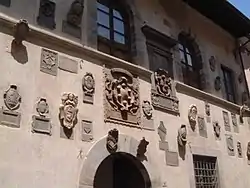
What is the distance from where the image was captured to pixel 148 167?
17.5 ft

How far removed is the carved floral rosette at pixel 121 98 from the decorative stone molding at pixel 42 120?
972mm

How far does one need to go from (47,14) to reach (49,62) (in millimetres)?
716

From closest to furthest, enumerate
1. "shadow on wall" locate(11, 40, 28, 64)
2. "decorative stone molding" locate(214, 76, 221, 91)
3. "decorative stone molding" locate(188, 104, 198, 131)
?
"shadow on wall" locate(11, 40, 28, 64)
"decorative stone molding" locate(188, 104, 198, 131)
"decorative stone molding" locate(214, 76, 221, 91)

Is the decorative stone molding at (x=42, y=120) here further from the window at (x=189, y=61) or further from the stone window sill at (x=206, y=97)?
the window at (x=189, y=61)

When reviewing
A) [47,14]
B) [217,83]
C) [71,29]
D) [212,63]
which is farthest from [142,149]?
[212,63]

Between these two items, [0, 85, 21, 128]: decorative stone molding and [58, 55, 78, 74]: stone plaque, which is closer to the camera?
[0, 85, 21, 128]: decorative stone molding

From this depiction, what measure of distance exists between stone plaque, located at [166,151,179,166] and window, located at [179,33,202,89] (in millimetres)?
1762

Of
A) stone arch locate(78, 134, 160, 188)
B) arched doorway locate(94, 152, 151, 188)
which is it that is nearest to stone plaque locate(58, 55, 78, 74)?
stone arch locate(78, 134, 160, 188)

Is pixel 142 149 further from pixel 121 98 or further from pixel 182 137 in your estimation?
pixel 182 137

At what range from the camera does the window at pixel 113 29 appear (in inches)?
224

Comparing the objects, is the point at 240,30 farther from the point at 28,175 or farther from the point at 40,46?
the point at 28,175

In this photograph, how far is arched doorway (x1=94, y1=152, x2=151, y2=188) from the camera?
5.27 m

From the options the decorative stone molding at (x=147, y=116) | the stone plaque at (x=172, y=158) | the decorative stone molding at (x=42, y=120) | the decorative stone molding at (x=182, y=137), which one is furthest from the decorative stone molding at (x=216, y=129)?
the decorative stone molding at (x=42, y=120)

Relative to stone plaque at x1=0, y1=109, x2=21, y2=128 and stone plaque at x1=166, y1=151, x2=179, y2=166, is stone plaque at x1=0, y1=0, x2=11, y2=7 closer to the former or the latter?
stone plaque at x1=0, y1=109, x2=21, y2=128
